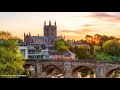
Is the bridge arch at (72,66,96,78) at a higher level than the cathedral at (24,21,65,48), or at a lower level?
lower

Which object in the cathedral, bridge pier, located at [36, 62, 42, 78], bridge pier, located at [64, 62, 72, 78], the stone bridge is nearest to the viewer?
the cathedral

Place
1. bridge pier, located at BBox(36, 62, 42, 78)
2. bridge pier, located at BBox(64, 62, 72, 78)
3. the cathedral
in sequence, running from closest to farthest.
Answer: the cathedral
bridge pier, located at BBox(36, 62, 42, 78)
bridge pier, located at BBox(64, 62, 72, 78)

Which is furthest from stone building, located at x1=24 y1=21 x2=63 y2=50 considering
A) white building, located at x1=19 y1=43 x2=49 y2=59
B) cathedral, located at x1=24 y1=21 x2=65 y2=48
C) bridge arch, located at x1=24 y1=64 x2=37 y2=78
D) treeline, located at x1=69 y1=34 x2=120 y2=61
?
bridge arch, located at x1=24 y1=64 x2=37 y2=78

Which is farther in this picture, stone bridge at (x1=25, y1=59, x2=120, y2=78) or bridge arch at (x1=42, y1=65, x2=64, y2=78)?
stone bridge at (x1=25, y1=59, x2=120, y2=78)

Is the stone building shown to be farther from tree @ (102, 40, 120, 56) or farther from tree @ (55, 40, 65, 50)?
tree @ (102, 40, 120, 56)

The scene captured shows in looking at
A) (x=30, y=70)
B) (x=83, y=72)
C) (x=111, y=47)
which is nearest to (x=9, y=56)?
(x=30, y=70)

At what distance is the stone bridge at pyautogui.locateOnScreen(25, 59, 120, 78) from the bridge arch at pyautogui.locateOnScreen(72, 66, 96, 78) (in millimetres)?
47

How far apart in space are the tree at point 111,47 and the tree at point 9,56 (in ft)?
5.37

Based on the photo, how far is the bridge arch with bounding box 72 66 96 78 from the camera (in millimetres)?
9452
